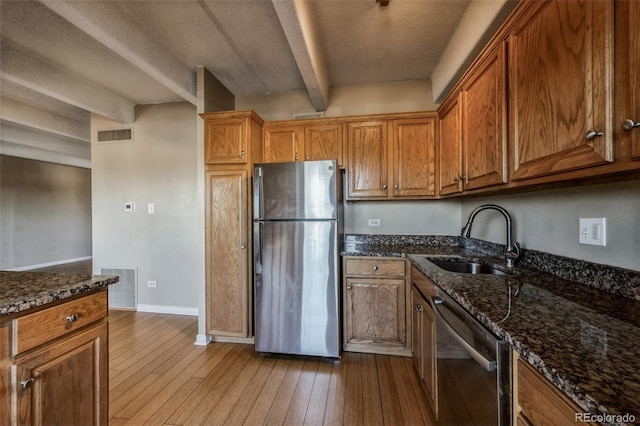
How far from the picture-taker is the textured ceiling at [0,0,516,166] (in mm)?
1797

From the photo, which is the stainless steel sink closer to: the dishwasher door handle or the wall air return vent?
the dishwasher door handle

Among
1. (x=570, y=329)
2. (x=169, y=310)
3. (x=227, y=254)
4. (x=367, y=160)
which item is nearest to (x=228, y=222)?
(x=227, y=254)

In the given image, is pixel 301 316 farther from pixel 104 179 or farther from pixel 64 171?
pixel 64 171

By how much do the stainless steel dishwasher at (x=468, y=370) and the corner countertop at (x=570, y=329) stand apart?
6 cm

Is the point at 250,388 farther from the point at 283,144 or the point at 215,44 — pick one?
the point at 215,44

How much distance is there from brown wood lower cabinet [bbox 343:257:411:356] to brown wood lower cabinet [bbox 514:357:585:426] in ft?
4.76

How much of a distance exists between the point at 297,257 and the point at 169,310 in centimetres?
219

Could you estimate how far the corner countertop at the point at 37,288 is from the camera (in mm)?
867

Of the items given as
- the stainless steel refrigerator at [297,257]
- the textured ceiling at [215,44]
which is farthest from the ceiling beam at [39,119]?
the stainless steel refrigerator at [297,257]

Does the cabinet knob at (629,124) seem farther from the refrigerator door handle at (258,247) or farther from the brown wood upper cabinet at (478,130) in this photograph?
the refrigerator door handle at (258,247)

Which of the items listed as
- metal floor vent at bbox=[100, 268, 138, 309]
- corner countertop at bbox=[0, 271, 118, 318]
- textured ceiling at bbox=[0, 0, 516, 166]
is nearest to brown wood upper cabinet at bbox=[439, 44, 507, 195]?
textured ceiling at bbox=[0, 0, 516, 166]

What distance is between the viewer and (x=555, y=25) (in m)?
0.97

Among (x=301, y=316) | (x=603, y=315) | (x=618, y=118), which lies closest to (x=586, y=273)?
(x=603, y=315)

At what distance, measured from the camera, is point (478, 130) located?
165cm
